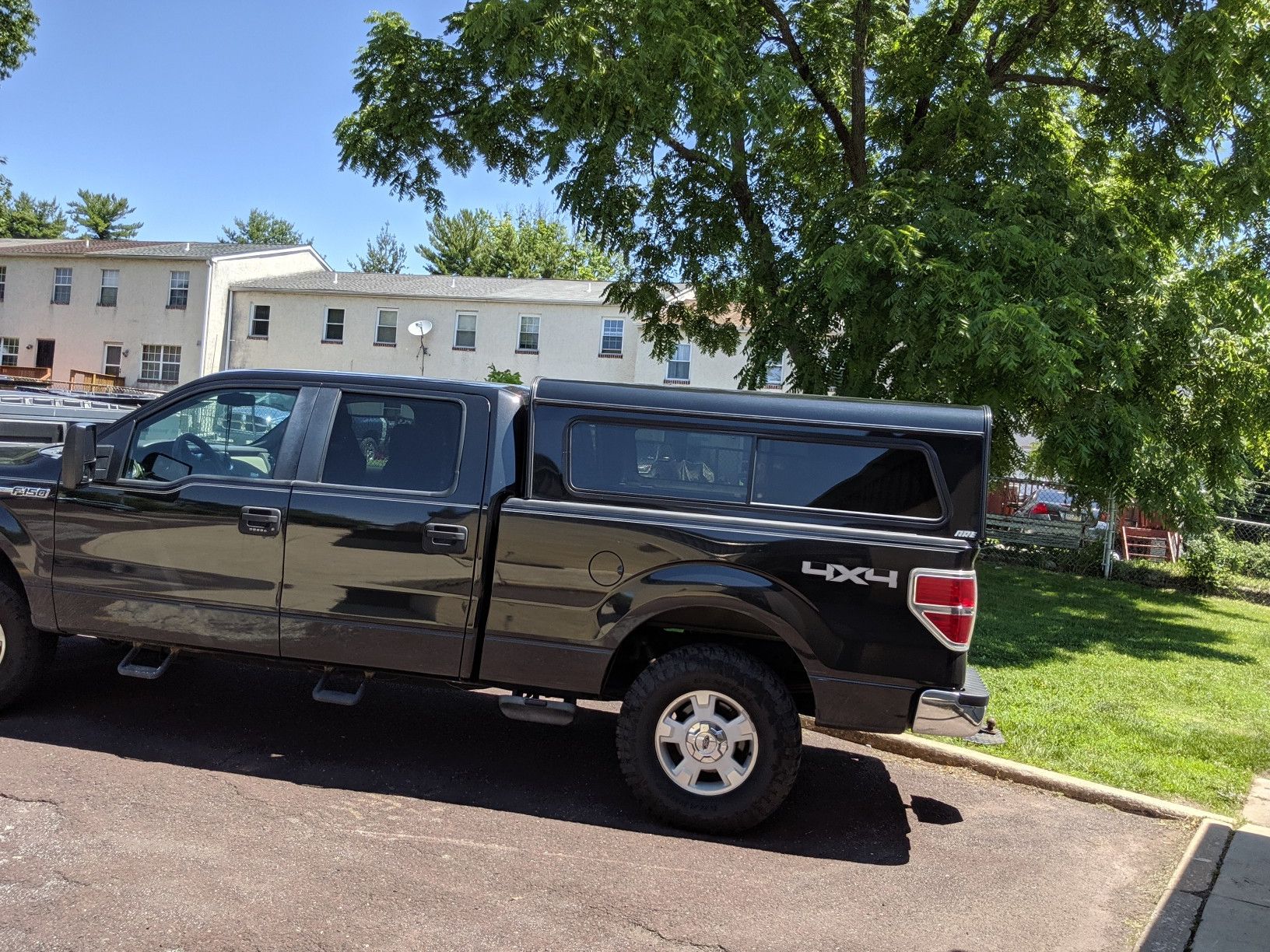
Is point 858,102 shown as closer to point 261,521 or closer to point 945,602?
point 945,602

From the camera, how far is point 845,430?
15.7ft

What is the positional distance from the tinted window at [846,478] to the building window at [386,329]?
3209cm

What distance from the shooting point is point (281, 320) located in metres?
36.8

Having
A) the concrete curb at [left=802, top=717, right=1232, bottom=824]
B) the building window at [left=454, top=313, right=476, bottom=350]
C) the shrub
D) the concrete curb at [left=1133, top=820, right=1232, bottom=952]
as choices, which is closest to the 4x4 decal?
the concrete curb at [left=802, top=717, right=1232, bottom=824]

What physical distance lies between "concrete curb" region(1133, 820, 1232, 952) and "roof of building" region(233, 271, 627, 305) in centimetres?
2864

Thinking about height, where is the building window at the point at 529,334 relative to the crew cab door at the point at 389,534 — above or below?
above

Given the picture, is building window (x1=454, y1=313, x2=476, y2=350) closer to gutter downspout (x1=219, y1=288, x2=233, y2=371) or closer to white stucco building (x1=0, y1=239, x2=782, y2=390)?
white stucco building (x1=0, y1=239, x2=782, y2=390)

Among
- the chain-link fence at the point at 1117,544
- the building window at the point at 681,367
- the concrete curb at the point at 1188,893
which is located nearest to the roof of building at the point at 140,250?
the building window at the point at 681,367

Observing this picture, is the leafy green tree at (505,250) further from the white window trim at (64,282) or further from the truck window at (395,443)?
the truck window at (395,443)

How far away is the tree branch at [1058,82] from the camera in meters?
14.1

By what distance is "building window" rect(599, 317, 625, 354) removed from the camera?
1298 inches

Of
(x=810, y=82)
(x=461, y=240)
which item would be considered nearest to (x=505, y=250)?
(x=461, y=240)

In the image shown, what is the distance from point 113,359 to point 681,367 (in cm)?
2210

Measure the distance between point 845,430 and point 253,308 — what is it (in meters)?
36.3
